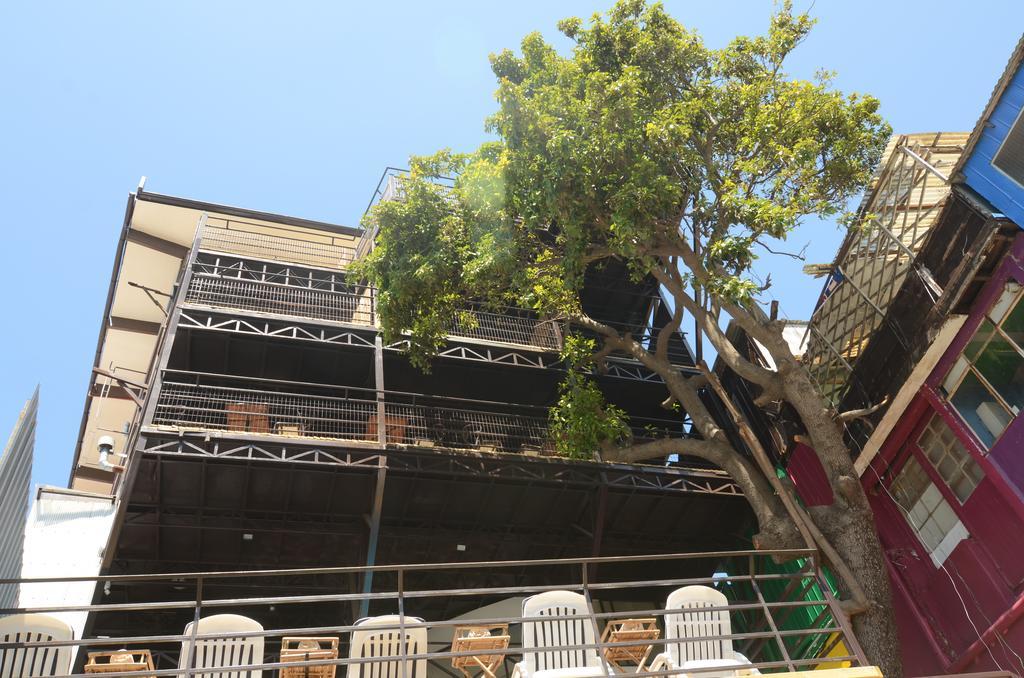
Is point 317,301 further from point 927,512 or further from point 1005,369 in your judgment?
point 1005,369

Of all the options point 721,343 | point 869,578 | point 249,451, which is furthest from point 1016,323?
point 249,451

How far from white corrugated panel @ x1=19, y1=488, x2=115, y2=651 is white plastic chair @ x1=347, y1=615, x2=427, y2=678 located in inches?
270

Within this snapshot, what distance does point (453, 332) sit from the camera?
17.4 metres

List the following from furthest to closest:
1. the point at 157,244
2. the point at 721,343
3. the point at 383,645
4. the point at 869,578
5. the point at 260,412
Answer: the point at 157,244 → the point at 260,412 → the point at 721,343 → the point at 869,578 → the point at 383,645

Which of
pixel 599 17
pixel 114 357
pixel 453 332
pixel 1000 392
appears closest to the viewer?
pixel 1000 392

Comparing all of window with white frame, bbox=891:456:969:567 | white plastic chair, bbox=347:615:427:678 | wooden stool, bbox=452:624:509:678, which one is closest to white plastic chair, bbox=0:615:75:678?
white plastic chair, bbox=347:615:427:678

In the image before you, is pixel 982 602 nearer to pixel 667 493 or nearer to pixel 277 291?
pixel 667 493

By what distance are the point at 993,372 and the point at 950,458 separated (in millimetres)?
1451

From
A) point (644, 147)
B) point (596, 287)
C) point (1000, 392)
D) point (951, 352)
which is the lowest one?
point (1000, 392)

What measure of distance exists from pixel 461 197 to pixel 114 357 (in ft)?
42.7

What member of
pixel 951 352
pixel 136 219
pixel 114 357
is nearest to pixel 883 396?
pixel 951 352

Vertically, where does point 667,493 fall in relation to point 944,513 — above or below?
above

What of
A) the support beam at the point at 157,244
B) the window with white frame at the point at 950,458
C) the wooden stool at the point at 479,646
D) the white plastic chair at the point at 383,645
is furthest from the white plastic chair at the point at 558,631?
the support beam at the point at 157,244

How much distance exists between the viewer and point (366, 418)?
1656 cm
